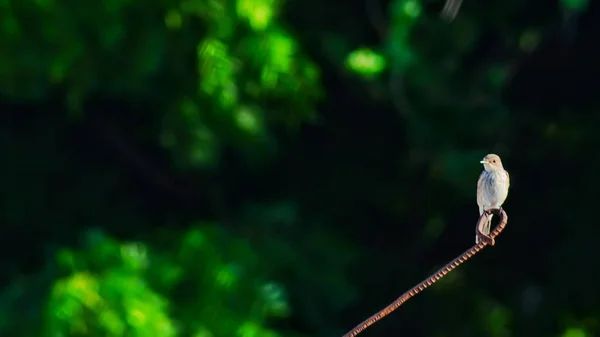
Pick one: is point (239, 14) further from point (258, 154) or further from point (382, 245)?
point (382, 245)

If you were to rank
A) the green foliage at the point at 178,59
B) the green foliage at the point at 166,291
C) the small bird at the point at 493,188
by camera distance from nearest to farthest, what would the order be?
the small bird at the point at 493,188, the green foliage at the point at 166,291, the green foliage at the point at 178,59

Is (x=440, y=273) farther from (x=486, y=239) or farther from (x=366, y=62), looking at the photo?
(x=366, y=62)

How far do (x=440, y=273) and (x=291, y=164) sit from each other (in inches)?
233

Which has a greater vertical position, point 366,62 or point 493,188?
point 366,62

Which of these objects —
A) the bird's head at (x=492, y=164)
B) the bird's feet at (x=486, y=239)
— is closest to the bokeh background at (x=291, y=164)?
the bird's head at (x=492, y=164)

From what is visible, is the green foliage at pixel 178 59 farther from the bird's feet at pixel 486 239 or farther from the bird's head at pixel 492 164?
the bird's feet at pixel 486 239

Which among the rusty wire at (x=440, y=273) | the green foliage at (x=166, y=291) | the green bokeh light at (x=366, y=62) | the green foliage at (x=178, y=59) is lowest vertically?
the rusty wire at (x=440, y=273)

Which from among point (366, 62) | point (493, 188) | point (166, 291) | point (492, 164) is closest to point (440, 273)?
point (493, 188)

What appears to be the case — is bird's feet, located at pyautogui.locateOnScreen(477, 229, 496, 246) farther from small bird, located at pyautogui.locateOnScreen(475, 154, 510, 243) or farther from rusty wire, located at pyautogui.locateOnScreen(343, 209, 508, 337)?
small bird, located at pyautogui.locateOnScreen(475, 154, 510, 243)

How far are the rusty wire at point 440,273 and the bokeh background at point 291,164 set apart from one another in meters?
4.05

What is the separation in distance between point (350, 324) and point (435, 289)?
0.54 meters

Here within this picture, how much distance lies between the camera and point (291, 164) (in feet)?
26.1

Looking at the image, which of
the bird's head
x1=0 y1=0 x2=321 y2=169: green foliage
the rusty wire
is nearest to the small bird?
the bird's head

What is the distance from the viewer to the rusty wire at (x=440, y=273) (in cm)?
205
